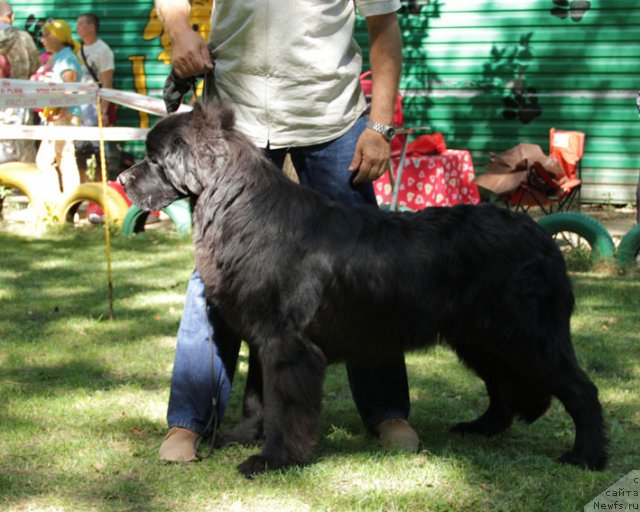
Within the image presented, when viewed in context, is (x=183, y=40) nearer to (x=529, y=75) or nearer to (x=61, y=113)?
(x=61, y=113)

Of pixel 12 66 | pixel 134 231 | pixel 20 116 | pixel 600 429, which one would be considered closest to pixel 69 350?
pixel 600 429

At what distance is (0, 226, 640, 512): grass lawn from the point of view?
3736mm

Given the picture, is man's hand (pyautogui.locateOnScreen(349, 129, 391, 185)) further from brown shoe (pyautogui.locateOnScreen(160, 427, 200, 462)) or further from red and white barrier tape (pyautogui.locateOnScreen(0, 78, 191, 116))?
red and white barrier tape (pyautogui.locateOnScreen(0, 78, 191, 116))

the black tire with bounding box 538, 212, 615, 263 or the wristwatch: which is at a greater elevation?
the wristwatch

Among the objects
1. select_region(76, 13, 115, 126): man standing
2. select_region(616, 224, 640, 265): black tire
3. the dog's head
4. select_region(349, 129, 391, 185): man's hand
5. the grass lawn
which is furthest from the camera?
select_region(76, 13, 115, 126): man standing

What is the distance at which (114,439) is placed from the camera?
14.5 ft

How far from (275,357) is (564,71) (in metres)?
9.70

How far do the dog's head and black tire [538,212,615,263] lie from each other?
5.21 metres

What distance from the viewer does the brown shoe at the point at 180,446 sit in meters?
4.14

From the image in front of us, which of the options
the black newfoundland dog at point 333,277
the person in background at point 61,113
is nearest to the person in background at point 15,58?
the person in background at point 61,113

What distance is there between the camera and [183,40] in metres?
4.12

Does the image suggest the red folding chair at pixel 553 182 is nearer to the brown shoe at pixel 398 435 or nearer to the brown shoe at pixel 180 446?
the brown shoe at pixel 398 435

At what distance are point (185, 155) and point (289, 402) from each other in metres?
1.12

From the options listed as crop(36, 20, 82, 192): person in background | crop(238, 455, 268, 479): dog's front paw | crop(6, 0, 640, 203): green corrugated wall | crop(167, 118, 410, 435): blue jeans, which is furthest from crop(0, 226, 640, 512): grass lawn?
crop(6, 0, 640, 203): green corrugated wall
